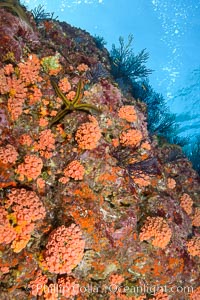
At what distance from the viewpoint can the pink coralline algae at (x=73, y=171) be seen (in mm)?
4281

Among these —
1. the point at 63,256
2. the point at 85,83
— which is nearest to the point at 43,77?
the point at 85,83

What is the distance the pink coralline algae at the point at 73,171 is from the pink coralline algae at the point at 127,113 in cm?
156

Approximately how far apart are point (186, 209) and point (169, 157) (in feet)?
5.97

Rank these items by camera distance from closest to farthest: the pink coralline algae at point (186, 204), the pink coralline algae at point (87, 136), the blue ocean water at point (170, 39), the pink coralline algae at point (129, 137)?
the pink coralline algae at point (87, 136) < the pink coralline algae at point (129, 137) < the pink coralline algae at point (186, 204) < the blue ocean water at point (170, 39)

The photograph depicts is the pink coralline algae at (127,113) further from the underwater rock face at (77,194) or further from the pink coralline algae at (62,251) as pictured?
the pink coralline algae at (62,251)

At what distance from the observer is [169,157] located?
756 cm

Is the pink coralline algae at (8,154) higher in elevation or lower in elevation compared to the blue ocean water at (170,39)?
lower

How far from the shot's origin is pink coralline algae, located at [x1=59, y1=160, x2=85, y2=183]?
4281mm

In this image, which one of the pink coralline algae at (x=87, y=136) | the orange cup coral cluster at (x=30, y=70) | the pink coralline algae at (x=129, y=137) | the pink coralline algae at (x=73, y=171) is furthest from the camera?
the pink coralline algae at (x=129, y=137)

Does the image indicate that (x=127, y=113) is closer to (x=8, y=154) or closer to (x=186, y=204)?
(x=8, y=154)

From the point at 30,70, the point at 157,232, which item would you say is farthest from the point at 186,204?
the point at 30,70

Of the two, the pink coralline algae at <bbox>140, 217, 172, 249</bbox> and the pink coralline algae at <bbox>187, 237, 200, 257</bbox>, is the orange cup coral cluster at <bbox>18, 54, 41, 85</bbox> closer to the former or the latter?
the pink coralline algae at <bbox>140, 217, 172, 249</bbox>

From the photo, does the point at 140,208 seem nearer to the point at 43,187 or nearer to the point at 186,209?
the point at 186,209

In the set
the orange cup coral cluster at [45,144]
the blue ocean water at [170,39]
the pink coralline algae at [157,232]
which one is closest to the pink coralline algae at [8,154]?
the orange cup coral cluster at [45,144]
